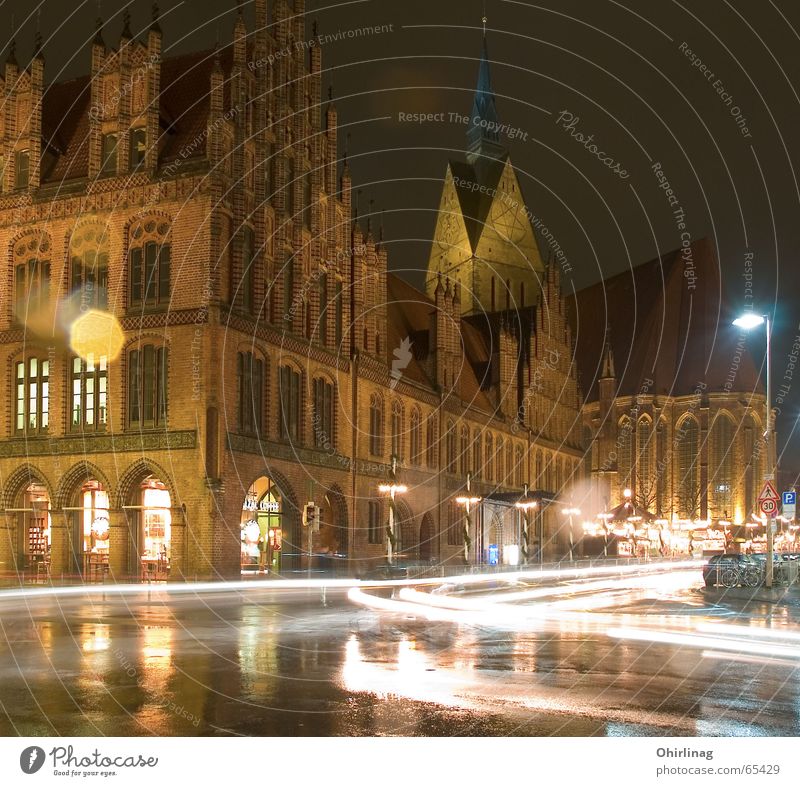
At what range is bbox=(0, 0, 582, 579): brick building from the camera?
130ft

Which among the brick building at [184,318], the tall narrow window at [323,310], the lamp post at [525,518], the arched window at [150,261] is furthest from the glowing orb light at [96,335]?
the lamp post at [525,518]

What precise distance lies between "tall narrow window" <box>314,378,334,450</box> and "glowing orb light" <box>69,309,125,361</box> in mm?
9602

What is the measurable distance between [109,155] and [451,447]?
97.8 feet

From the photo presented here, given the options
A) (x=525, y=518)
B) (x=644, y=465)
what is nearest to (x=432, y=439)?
(x=525, y=518)

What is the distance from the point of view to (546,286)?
80.4 meters

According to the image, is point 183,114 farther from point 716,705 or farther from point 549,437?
point 549,437

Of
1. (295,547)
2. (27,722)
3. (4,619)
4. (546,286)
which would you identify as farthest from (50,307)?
(546,286)

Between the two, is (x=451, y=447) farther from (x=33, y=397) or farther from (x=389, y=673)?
(x=389, y=673)

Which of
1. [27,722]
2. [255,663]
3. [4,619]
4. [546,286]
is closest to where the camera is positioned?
[27,722]

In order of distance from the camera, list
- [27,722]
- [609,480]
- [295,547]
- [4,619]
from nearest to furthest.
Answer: [27,722] → [4,619] → [295,547] → [609,480]

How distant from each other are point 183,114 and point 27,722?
35.4 m

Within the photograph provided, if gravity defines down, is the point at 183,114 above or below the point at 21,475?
above

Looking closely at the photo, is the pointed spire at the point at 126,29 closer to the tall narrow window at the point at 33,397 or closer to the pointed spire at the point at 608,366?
the tall narrow window at the point at 33,397

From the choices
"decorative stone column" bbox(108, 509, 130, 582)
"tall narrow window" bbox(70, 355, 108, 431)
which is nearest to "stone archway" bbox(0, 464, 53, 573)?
"tall narrow window" bbox(70, 355, 108, 431)
